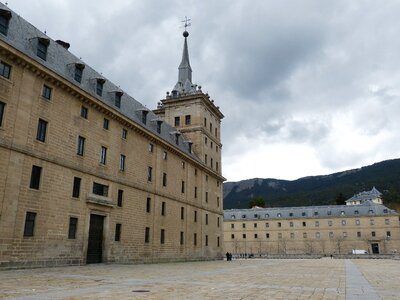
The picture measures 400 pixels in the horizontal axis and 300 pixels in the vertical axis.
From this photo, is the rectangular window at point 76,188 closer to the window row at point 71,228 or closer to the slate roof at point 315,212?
the window row at point 71,228

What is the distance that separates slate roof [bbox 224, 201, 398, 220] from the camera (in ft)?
313

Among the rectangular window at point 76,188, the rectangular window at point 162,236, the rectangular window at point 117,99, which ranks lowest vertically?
the rectangular window at point 162,236

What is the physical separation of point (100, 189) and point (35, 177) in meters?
6.73

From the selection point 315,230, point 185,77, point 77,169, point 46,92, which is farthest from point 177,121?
point 315,230

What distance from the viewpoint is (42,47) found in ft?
85.6

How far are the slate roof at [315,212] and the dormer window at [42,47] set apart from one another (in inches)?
3448

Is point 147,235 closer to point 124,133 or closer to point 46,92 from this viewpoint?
point 124,133

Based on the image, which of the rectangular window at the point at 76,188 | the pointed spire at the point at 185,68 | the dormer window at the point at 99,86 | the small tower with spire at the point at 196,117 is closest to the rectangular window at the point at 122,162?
the rectangular window at the point at 76,188

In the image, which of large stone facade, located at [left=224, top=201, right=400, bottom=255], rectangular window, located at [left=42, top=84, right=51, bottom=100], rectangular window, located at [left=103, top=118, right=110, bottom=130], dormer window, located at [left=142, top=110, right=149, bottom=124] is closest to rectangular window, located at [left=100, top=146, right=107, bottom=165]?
rectangular window, located at [left=103, top=118, right=110, bottom=130]

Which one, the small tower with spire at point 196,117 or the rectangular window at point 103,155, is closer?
the rectangular window at point 103,155

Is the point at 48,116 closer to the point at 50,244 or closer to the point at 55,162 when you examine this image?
the point at 55,162

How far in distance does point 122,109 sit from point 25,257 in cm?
1697

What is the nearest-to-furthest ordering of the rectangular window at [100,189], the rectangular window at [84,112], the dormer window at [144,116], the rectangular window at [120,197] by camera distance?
the rectangular window at [84,112] < the rectangular window at [100,189] < the rectangular window at [120,197] < the dormer window at [144,116]

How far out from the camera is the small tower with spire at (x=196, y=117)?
51562mm
